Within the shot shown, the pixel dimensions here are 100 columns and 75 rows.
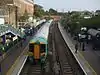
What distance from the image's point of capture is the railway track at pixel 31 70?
2055 centimetres

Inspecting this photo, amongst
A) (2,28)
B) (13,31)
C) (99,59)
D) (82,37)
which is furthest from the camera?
(82,37)

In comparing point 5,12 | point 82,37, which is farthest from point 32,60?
point 5,12

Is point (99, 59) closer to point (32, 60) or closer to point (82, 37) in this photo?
point (32, 60)

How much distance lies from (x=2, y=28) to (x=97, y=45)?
1108 centimetres

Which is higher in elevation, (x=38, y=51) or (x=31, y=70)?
(x=38, y=51)

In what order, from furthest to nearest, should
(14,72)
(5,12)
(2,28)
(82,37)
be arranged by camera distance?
(5,12)
(82,37)
(2,28)
(14,72)

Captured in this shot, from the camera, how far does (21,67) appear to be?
20.6m

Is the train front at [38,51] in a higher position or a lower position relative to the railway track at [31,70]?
higher

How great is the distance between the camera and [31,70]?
845 inches

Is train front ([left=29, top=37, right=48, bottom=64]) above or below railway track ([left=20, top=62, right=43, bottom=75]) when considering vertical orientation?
above

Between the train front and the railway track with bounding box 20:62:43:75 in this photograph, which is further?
the train front

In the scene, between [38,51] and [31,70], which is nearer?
[31,70]

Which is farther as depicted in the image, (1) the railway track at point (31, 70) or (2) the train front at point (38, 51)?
(2) the train front at point (38, 51)

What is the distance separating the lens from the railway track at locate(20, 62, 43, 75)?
20547mm
